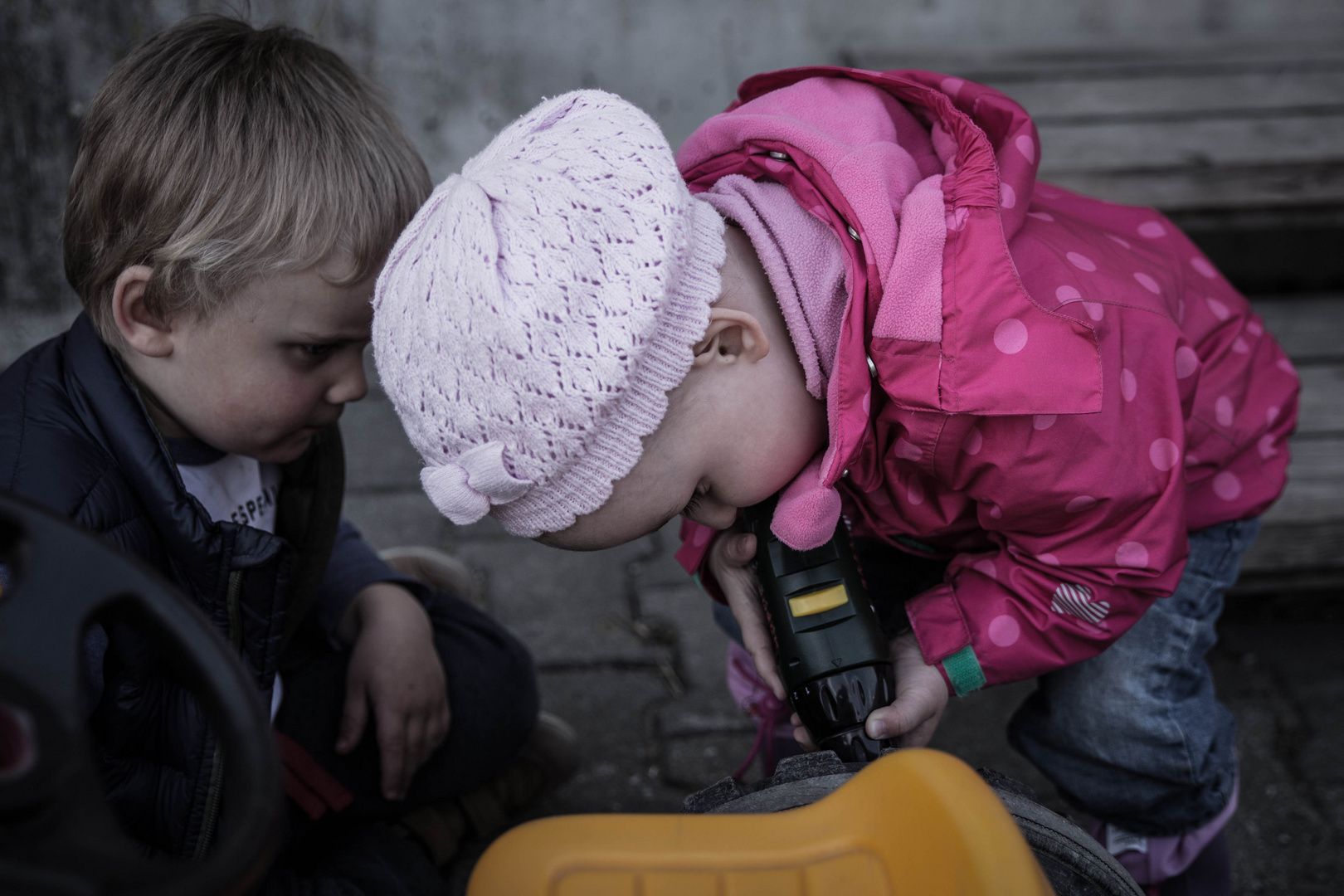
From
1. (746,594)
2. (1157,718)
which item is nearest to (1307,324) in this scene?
(1157,718)

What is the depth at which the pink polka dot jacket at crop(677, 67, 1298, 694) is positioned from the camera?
0.99 metres

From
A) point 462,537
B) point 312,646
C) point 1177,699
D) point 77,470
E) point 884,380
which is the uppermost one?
point 884,380

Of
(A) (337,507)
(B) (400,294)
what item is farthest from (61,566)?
(A) (337,507)

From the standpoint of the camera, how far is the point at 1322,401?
1.88 metres

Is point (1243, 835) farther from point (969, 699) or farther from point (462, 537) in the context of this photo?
point (462, 537)

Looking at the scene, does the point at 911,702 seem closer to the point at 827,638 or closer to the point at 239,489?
the point at 827,638

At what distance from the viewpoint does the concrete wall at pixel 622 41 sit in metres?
2.69

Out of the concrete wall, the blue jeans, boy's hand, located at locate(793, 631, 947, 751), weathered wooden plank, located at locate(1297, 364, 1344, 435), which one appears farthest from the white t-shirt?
weathered wooden plank, located at locate(1297, 364, 1344, 435)

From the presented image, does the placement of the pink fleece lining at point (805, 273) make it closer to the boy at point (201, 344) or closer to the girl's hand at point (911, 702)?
the girl's hand at point (911, 702)

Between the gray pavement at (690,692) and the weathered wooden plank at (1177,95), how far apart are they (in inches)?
42.3

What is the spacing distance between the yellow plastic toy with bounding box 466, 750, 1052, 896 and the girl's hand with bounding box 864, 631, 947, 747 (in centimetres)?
29

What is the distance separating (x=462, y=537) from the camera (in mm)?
2328

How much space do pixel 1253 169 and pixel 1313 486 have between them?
2.27ft

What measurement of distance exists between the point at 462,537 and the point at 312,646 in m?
0.73
